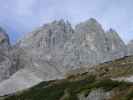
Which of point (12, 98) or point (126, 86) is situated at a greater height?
point (126, 86)

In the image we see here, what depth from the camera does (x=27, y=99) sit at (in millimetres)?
114812

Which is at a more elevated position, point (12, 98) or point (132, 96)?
point (132, 96)

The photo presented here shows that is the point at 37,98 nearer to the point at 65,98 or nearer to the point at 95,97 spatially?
the point at 65,98

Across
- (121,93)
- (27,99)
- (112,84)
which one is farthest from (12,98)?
(121,93)

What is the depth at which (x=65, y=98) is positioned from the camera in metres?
86.8

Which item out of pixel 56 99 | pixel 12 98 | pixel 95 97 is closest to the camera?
pixel 95 97

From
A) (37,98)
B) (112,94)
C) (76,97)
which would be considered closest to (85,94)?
(76,97)

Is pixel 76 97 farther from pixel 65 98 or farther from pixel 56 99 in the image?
pixel 56 99

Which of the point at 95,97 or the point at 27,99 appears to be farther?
the point at 27,99

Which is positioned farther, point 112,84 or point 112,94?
point 112,84

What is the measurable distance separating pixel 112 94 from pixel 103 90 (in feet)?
13.7

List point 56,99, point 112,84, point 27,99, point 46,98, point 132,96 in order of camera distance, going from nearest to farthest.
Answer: point 132,96 < point 112,84 < point 56,99 < point 46,98 < point 27,99

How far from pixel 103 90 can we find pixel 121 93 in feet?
24.4

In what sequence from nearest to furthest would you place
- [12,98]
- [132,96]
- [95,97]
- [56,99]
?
[132,96]
[95,97]
[56,99]
[12,98]
